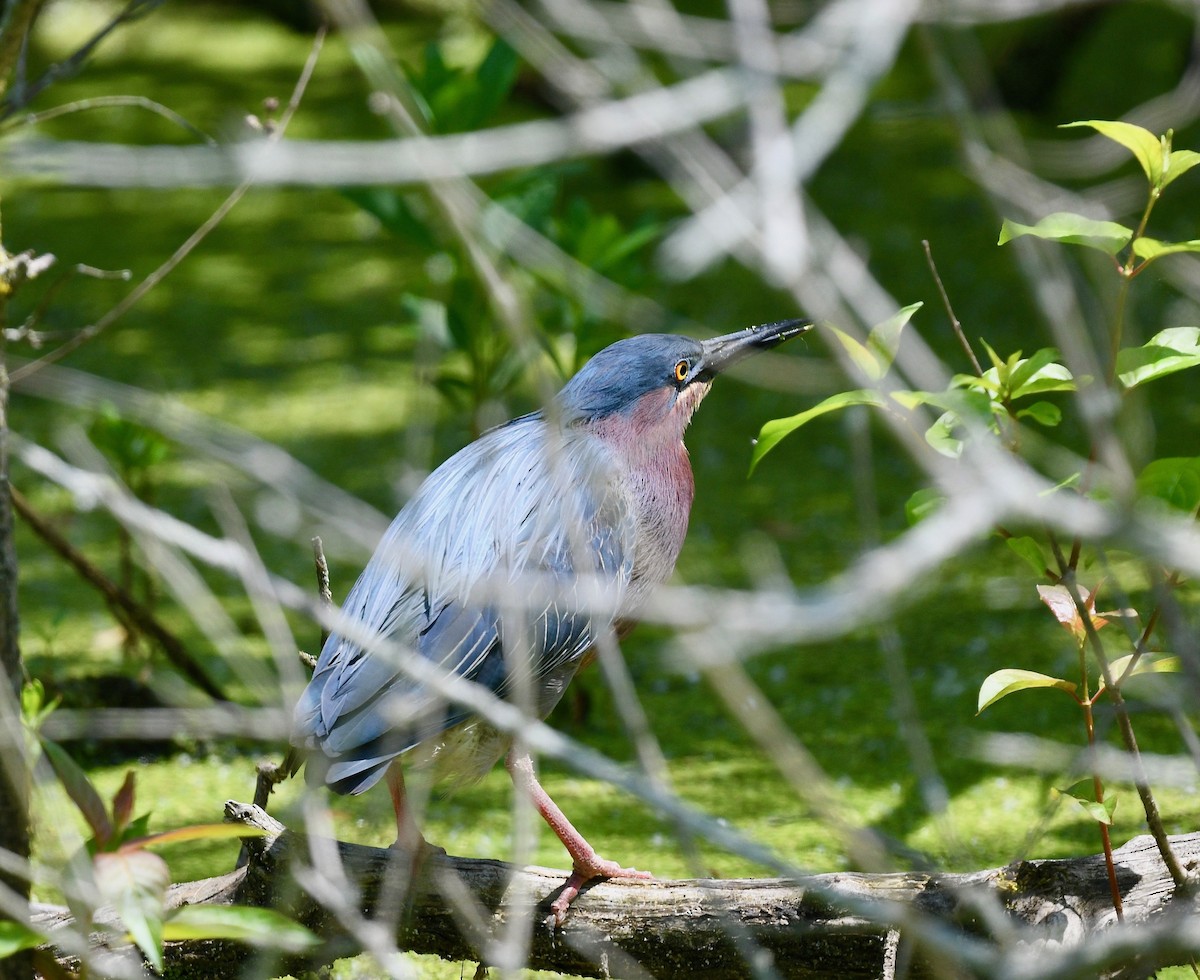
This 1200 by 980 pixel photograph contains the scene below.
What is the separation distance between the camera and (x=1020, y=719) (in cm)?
270

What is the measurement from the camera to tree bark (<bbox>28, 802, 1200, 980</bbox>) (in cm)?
153

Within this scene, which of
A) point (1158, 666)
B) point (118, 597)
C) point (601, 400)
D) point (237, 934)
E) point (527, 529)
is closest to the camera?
point (237, 934)

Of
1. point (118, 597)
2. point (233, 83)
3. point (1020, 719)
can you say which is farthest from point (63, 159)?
point (233, 83)

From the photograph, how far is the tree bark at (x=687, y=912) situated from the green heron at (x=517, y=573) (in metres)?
0.07

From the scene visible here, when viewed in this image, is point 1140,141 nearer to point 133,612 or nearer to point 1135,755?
point 1135,755

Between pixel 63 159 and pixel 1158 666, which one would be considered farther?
pixel 1158 666

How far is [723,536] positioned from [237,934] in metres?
2.22

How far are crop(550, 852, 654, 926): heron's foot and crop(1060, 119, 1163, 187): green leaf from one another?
3.61 ft

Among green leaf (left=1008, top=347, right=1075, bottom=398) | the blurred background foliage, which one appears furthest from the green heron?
green leaf (left=1008, top=347, right=1075, bottom=398)

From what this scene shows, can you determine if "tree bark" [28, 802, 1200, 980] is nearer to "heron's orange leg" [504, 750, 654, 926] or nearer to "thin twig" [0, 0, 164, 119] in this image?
"heron's orange leg" [504, 750, 654, 926]

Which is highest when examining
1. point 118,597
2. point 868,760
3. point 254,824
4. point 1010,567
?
point 1010,567

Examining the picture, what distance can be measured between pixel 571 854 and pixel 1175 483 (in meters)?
0.92

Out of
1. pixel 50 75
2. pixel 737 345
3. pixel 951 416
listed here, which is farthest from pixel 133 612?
pixel 951 416

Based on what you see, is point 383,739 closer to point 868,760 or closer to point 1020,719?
point 868,760
